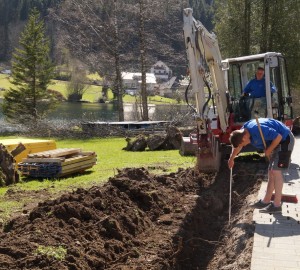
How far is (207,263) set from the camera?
6.66m

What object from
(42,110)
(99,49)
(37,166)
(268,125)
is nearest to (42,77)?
(42,110)

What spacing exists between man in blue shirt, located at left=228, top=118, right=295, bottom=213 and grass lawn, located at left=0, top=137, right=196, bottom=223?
13.4 feet

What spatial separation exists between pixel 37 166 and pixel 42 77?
84.4 ft

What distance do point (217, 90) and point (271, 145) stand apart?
13.2 feet

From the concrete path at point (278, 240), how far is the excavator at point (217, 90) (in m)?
2.27

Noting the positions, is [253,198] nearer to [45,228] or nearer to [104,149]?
[45,228]

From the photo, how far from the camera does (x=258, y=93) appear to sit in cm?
1177

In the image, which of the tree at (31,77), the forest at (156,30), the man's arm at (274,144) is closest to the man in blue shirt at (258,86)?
the man's arm at (274,144)

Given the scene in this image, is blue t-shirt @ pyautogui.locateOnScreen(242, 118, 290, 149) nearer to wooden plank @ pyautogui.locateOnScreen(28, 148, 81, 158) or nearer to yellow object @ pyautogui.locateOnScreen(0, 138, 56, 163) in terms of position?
wooden plank @ pyautogui.locateOnScreen(28, 148, 81, 158)

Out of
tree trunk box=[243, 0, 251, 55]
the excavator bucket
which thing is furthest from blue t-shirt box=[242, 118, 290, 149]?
tree trunk box=[243, 0, 251, 55]

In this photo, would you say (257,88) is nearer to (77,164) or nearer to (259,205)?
(259,205)

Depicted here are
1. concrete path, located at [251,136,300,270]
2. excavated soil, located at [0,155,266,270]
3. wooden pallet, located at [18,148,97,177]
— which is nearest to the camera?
concrete path, located at [251,136,300,270]

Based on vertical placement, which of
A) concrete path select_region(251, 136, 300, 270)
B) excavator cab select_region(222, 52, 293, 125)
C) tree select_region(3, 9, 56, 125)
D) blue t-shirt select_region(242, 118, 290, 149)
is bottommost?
concrete path select_region(251, 136, 300, 270)

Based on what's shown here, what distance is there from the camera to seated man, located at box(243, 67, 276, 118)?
11.7 metres
